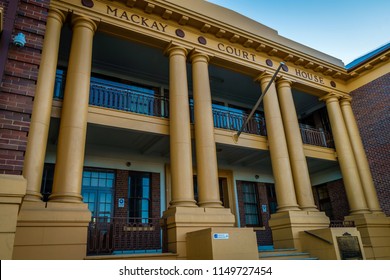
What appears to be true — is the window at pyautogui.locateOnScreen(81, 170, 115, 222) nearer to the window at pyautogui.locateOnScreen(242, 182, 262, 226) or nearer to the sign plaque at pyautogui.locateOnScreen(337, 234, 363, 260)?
the window at pyautogui.locateOnScreen(242, 182, 262, 226)

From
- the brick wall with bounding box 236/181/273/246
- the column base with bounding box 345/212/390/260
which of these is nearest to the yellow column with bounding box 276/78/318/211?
the column base with bounding box 345/212/390/260

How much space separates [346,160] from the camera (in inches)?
527

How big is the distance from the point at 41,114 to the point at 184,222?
14.9ft

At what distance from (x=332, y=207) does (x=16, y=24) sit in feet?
51.4

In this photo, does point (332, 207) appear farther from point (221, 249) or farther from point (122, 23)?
point (122, 23)

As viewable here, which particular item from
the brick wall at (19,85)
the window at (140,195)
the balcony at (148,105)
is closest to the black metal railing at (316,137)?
the balcony at (148,105)

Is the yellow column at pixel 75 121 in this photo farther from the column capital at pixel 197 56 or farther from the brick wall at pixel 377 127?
the brick wall at pixel 377 127

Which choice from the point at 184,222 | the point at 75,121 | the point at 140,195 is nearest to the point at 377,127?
the point at 184,222

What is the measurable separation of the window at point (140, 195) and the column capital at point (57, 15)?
6.01 meters

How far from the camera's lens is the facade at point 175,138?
6.79 metres

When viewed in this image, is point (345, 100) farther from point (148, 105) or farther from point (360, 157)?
point (148, 105)

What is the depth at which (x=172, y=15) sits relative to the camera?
1066cm

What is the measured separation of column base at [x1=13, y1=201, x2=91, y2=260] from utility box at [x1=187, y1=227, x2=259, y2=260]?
105 inches

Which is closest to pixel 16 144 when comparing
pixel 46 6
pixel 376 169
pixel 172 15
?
pixel 46 6
